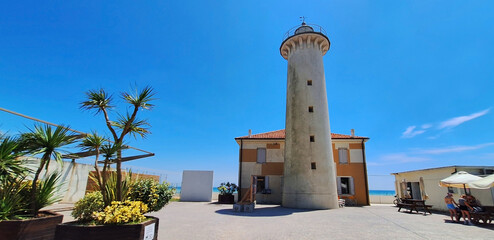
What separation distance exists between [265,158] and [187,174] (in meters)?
6.52

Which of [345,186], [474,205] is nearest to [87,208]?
[474,205]

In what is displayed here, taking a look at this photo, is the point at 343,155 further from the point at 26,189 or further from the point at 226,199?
the point at 26,189

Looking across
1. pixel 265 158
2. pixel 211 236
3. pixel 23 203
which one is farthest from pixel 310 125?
pixel 23 203

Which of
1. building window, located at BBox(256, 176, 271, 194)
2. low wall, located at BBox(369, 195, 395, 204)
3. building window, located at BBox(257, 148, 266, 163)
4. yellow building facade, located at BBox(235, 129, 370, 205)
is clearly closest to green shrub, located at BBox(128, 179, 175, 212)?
yellow building facade, located at BBox(235, 129, 370, 205)

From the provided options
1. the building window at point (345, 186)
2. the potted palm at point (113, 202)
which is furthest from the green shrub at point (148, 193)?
the building window at point (345, 186)

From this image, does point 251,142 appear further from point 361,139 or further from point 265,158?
point 361,139

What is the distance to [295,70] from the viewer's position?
15.7 m

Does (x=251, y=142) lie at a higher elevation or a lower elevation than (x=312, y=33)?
lower

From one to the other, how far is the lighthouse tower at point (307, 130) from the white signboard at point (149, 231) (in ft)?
34.2

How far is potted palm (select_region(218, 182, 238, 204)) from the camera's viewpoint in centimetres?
1641

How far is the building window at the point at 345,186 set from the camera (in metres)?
16.9

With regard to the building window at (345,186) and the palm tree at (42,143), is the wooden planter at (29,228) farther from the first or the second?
the building window at (345,186)

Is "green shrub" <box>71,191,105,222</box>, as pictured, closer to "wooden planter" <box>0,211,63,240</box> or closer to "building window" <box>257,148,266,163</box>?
"wooden planter" <box>0,211,63,240</box>

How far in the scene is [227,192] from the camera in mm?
16891
